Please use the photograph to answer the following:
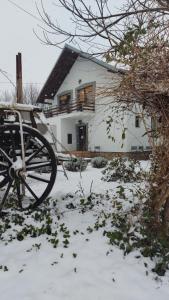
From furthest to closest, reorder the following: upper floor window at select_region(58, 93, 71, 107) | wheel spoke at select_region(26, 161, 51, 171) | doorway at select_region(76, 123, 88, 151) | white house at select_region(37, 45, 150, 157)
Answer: upper floor window at select_region(58, 93, 71, 107)
doorway at select_region(76, 123, 88, 151)
white house at select_region(37, 45, 150, 157)
wheel spoke at select_region(26, 161, 51, 171)

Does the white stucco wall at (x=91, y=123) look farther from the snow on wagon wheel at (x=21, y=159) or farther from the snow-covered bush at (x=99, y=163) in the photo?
the snow on wagon wheel at (x=21, y=159)

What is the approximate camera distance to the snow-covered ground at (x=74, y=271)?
330 centimetres

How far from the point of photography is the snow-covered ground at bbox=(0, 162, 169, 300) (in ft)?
10.8

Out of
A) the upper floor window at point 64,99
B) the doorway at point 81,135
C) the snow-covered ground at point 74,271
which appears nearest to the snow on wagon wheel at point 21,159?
the snow-covered ground at point 74,271

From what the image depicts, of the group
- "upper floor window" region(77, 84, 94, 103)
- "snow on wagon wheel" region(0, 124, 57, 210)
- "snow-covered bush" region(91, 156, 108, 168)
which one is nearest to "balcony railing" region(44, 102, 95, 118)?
"upper floor window" region(77, 84, 94, 103)

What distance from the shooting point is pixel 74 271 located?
3697mm

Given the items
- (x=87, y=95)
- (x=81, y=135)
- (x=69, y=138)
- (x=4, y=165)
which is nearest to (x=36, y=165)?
(x=4, y=165)

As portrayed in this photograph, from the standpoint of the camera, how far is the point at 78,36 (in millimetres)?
5770

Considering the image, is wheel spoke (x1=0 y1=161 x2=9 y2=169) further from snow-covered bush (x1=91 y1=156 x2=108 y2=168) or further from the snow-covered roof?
the snow-covered roof

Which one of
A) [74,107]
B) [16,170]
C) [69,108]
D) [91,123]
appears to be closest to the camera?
[16,170]

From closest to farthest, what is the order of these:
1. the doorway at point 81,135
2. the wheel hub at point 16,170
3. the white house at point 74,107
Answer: the wheel hub at point 16,170, the white house at point 74,107, the doorway at point 81,135

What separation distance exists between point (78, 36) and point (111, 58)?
1.30 m

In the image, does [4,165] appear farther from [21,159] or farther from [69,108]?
[69,108]

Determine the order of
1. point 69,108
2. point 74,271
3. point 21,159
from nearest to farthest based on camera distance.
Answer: point 74,271, point 21,159, point 69,108
